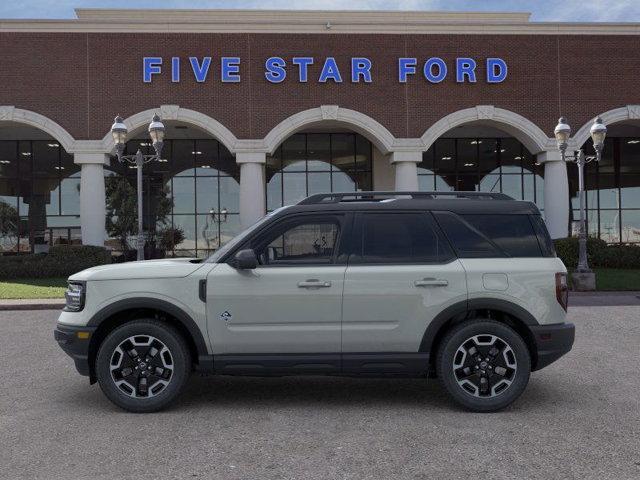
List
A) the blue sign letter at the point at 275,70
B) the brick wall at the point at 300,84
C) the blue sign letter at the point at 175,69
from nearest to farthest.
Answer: the brick wall at the point at 300,84
the blue sign letter at the point at 175,69
the blue sign letter at the point at 275,70

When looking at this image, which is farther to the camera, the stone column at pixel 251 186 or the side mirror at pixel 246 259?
the stone column at pixel 251 186

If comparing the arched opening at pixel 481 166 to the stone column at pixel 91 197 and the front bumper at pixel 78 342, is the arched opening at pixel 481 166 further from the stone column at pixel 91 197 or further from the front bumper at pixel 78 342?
the front bumper at pixel 78 342

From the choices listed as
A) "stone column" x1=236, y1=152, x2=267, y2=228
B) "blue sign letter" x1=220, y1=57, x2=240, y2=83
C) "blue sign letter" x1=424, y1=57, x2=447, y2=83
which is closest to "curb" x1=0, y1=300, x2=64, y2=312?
"stone column" x1=236, y1=152, x2=267, y2=228

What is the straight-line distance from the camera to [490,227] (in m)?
5.41

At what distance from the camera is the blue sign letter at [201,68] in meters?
23.0

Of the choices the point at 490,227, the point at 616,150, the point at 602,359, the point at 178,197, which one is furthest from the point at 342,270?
the point at 616,150

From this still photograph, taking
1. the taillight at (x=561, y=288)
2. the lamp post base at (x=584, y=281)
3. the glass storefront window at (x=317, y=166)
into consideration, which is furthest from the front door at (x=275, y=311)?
the glass storefront window at (x=317, y=166)

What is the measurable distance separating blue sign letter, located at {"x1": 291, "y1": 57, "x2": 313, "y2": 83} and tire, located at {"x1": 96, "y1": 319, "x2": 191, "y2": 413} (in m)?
19.4

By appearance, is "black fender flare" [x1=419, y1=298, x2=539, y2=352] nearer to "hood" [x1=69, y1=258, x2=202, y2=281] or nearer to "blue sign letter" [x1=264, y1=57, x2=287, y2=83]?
"hood" [x1=69, y1=258, x2=202, y2=281]

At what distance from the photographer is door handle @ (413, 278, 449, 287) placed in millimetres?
5195

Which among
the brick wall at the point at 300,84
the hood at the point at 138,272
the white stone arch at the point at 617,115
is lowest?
the hood at the point at 138,272

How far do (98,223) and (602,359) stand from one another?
65.1 ft

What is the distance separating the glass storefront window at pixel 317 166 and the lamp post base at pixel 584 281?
13342 mm

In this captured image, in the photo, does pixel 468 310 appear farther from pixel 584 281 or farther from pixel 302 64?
pixel 302 64
